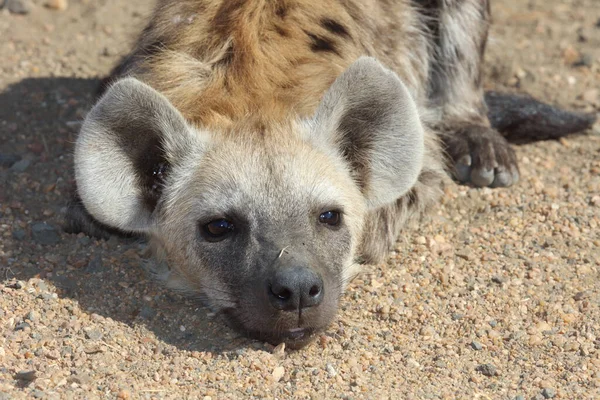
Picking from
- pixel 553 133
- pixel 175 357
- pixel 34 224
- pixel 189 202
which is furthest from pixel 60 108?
pixel 553 133

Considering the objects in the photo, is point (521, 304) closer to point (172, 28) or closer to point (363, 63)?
point (363, 63)

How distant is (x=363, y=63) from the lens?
2838 mm

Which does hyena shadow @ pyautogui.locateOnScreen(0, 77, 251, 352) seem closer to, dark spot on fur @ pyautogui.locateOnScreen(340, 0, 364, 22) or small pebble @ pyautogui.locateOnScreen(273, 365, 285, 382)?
small pebble @ pyautogui.locateOnScreen(273, 365, 285, 382)

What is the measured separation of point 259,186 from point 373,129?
0.45m

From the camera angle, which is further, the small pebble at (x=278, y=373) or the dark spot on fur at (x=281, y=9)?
the dark spot on fur at (x=281, y=9)

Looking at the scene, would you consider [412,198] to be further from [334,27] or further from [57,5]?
[57,5]

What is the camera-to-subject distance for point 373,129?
304cm

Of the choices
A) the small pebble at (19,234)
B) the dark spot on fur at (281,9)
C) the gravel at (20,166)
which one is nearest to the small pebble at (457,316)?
the dark spot on fur at (281,9)

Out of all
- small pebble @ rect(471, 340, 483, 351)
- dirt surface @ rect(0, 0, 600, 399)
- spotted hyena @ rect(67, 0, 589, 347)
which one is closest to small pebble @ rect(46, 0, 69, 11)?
dirt surface @ rect(0, 0, 600, 399)

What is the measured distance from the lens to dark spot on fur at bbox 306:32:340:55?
319cm

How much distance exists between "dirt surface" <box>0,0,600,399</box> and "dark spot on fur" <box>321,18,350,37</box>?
0.74 metres

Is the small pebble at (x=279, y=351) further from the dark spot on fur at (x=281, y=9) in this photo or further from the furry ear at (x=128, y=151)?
the dark spot on fur at (x=281, y=9)

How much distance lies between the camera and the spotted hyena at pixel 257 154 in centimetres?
277

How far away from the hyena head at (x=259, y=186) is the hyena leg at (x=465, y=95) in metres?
0.78
